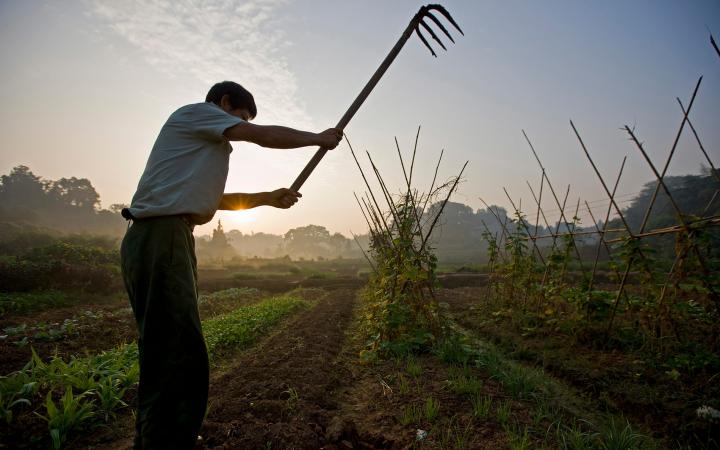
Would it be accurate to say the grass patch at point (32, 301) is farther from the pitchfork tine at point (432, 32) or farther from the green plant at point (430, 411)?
the pitchfork tine at point (432, 32)

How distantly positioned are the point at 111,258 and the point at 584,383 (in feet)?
61.2

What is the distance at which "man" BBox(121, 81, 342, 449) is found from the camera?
5.40 ft

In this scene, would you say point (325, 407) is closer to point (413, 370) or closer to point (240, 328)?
point (413, 370)

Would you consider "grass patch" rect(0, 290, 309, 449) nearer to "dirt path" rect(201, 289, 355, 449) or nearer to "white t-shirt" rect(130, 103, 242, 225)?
"dirt path" rect(201, 289, 355, 449)

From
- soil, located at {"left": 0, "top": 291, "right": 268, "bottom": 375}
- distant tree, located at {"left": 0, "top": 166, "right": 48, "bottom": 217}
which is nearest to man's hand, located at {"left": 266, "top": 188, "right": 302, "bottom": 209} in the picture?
soil, located at {"left": 0, "top": 291, "right": 268, "bottom": 375}

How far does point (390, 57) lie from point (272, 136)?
145cm

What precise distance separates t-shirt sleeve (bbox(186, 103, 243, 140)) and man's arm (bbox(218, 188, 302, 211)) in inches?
28.1

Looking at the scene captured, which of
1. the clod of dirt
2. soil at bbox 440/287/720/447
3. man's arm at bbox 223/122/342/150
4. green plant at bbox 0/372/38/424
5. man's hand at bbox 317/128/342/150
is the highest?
man's hand at bbox 317/128/342/150

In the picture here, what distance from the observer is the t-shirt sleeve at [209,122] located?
1.89 m

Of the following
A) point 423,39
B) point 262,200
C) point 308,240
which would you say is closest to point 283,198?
point 262,200

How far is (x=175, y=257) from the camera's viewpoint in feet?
5.81

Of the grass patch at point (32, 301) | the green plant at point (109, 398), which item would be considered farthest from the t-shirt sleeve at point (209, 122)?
the grass patch at point (32, 301)

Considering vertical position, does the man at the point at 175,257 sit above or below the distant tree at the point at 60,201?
below

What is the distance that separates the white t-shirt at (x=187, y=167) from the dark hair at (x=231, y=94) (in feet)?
1.02
